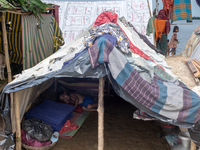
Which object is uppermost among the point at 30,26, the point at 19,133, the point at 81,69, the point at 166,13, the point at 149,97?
the point at 166,13

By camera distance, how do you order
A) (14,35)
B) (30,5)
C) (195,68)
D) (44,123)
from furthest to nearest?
(195,68) < (14,35) < (30,5) < (44,123)

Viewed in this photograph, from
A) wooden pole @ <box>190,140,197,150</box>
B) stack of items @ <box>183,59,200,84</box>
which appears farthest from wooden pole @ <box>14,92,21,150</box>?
stack of items @ <box>183,59,200,84</box>

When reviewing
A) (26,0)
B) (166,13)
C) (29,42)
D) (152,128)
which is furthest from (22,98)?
(166,13)

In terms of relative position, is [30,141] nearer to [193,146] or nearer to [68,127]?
[68,127]

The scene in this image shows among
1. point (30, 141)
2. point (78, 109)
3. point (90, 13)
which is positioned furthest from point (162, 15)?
point (30, 141)

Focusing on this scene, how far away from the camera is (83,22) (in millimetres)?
9836

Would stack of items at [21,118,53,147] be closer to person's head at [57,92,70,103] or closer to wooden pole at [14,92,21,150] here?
wooden pole at [14,92,21,150]

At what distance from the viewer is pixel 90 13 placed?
396 inches

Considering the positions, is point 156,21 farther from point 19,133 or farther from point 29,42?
point 19,133

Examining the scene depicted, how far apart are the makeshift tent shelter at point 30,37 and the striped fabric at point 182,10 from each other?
166 inches

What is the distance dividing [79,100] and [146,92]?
2756mm

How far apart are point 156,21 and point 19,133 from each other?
6.09 metres

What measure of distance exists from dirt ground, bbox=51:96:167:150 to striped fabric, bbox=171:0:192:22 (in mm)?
4180

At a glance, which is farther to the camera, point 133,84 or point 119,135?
point 119,135
